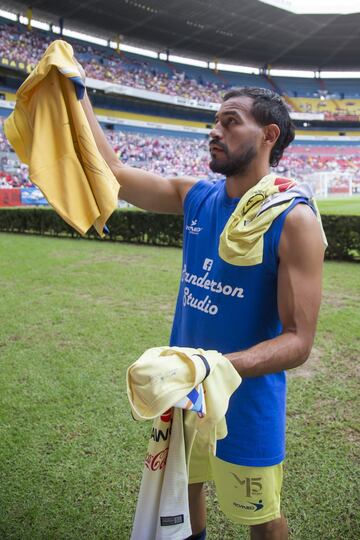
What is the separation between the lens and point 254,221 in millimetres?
1788

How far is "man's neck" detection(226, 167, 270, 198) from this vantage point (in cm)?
205

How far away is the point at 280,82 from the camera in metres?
57.7

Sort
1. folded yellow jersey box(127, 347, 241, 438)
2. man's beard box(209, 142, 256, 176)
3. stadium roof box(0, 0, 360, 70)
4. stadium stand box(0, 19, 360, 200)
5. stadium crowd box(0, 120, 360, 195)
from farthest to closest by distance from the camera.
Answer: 1. stadium crowd box(0, 120, 360, 195)
2. stadium roof box(0, 0, 360, 70)
3. stadium stand box(0, 19, 360, 200)
4. man's beard box(209, 142, 256, 176)
5. folded yellow jersey box(127, 347, 241, 438)

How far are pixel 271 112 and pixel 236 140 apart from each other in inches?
7.5

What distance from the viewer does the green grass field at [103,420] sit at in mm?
2951

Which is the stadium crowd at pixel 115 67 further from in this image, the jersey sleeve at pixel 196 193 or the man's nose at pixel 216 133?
the man's nose at pixel 216 133

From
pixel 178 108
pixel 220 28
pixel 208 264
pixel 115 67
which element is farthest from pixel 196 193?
pixel 178 108

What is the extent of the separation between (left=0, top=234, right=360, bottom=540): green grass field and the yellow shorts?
0.94 m

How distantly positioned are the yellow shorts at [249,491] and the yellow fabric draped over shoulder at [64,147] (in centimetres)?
120

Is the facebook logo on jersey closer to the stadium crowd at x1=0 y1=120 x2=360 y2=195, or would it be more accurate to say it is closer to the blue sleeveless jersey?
the blue sleeveless jersey

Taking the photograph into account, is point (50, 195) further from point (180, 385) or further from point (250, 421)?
point (250, 421)

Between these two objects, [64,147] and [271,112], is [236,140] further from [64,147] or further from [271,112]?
[64,147]

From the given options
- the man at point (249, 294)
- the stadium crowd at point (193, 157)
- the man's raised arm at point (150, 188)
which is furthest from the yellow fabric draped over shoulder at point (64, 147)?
the stadium crowd at point (193, 157)

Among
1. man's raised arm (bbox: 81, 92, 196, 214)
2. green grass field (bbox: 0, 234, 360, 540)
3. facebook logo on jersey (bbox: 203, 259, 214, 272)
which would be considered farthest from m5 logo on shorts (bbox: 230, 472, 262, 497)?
man's raised arm (bbox: 81, 92, 196, 214)
